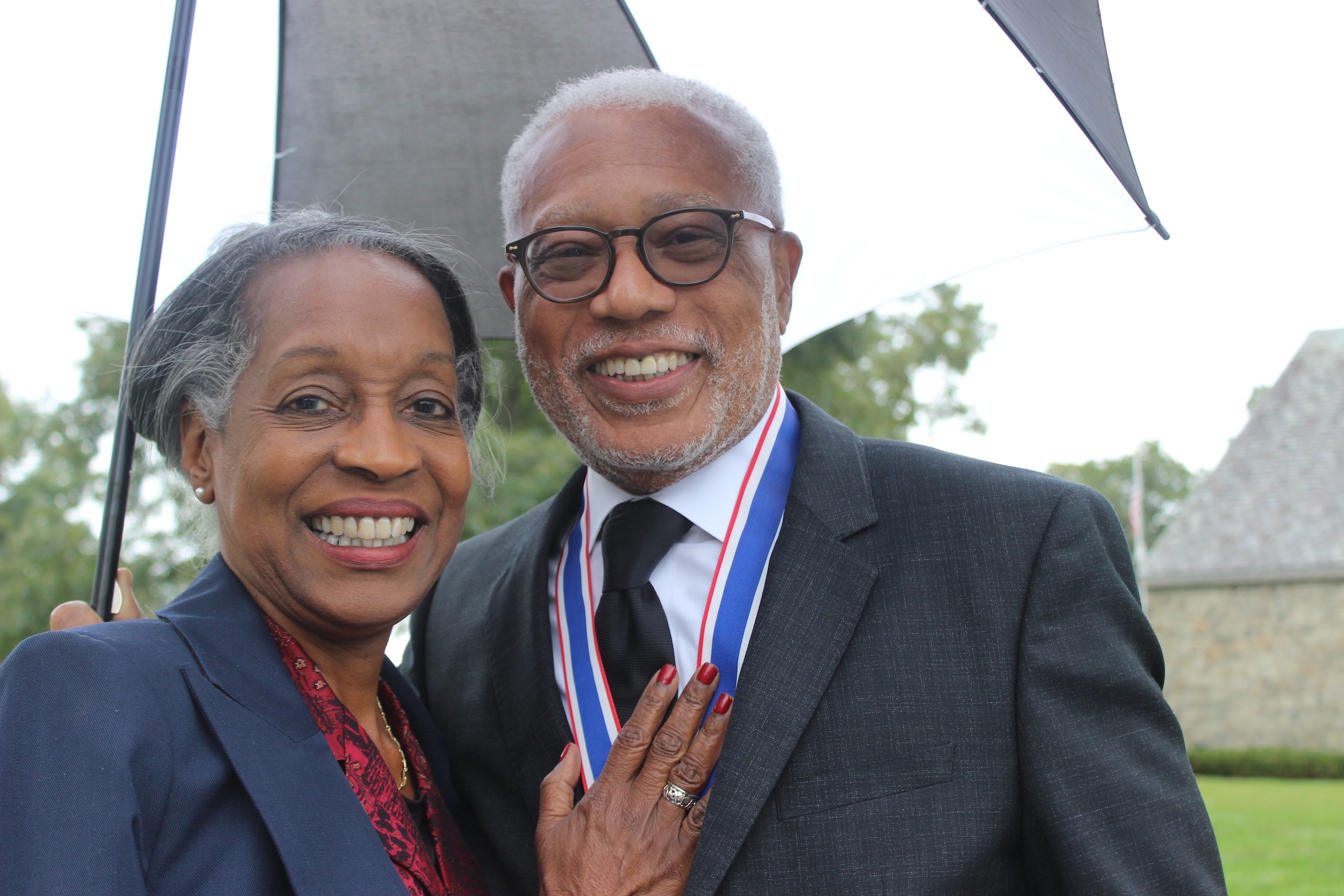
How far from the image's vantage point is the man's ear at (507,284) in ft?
9.83

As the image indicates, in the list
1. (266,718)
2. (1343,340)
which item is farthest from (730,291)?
(1343,340)

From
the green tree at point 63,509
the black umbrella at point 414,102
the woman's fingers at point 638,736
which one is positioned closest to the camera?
the woman's fingers at point 638,736

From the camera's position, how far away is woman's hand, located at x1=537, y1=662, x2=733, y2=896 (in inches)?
85.7

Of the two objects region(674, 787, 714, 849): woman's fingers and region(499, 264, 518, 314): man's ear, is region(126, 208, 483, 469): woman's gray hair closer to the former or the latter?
region(499, 264, 518, 314): man's ear

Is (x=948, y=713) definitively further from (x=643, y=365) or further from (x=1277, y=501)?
(x=1277, y=501)

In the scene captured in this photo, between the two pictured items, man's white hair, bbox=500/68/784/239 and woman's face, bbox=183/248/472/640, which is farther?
man's white hair, bbox=500/68/784/239

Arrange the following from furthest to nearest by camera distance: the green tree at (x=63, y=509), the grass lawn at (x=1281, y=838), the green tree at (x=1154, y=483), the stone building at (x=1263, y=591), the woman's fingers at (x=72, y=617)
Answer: the green tree at (x=1154, y=483)
the stone building at (x=1263, y=591)
the green tree at (x=63, y=509)
the grass lawn at (x=1281, y=838)
the woman's fingers at (x=72, y=617)

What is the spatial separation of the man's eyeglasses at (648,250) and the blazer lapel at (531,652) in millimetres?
565

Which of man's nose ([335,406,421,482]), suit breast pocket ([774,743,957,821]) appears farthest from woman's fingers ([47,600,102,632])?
suit breast pocket ([774,743,957,821])

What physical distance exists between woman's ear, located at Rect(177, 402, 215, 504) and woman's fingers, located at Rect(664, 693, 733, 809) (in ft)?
3.85

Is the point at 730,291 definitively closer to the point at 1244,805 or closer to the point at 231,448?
the point at 231,448

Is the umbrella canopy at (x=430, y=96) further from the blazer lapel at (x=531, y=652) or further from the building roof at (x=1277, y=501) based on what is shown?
the building roof at (x=1277, y=501)

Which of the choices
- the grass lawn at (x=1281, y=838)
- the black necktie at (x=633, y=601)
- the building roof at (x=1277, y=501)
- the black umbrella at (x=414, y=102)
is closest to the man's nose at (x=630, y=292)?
the black necktie at (x=633, y=601)

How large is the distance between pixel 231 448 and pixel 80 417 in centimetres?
2531
